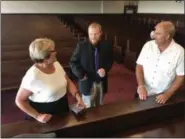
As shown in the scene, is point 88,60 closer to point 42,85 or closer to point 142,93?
point 142,93

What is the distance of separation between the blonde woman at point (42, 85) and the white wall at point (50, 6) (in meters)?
6.47

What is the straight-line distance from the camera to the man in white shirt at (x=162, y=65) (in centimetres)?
175

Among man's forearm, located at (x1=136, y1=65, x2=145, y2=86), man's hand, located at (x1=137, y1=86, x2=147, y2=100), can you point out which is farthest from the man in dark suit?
man's hand, located at (x1=137, y1=86, x2=147, y2=100)

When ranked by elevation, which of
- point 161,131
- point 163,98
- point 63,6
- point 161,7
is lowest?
point 161,131

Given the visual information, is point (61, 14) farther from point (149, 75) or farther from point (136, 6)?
point (149, 75)

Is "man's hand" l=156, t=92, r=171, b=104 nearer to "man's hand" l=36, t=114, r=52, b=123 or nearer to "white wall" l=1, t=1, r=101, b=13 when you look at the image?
"man's hand" l=36, t=114, r=52, b=123

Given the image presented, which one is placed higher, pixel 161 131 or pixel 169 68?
pixel 169 68

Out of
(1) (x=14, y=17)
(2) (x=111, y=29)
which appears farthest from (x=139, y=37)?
(1) (x=14, y=17)

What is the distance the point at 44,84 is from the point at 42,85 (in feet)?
0.05

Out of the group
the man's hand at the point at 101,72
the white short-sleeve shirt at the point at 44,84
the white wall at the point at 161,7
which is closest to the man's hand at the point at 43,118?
the white short-sleeve shirt at the point at 44,84

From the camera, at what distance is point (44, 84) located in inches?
55.2

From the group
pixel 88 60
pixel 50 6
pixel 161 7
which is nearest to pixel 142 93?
pixel 88 60

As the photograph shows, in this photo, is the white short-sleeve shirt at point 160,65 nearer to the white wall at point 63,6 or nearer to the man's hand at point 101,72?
the man's hand at point 101,72

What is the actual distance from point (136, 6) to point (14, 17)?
4.26 meters
